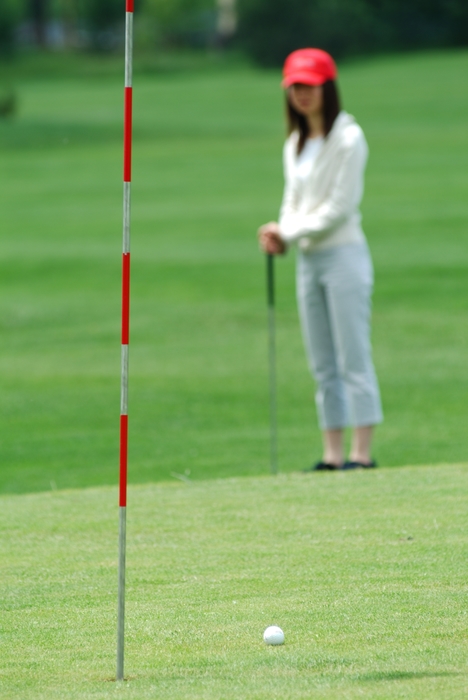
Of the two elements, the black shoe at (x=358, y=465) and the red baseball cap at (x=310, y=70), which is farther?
the black shoe at (x=358, y=465)

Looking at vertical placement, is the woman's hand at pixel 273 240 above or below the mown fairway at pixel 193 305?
above

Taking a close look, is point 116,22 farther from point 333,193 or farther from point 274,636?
point 274,636

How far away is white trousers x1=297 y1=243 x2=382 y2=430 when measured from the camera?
24.6ft

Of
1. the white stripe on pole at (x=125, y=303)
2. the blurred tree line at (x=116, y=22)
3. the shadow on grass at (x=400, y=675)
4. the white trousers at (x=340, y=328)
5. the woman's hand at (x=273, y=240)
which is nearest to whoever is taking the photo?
the shadow on grass at (x=400, y=675)

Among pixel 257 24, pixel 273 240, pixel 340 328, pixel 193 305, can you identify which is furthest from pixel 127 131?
pixel 257 24

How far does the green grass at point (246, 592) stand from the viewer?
3.71 meters

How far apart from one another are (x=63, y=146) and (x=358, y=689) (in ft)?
118

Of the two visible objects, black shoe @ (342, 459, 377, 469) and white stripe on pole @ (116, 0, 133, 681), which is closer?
white stripe on pole @ (116, 0, 133, 681)

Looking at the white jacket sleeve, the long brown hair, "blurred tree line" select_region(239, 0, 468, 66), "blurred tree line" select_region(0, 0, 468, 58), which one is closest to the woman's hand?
the white jacket sleeve

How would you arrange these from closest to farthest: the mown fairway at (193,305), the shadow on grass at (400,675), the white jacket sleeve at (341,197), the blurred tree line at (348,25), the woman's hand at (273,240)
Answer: the shadow on grass at (400,675) < the white jacket sleeve at (341,197) < the woman's hand at (273,240) < the mown fairway at (193,305) < the blurred tree line at (348,25)

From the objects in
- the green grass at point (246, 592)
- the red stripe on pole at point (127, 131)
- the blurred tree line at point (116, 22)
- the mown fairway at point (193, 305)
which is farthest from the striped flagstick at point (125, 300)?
the blurred tree line at point (116, 22)

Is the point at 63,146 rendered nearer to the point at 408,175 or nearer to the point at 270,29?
the point at 408,175

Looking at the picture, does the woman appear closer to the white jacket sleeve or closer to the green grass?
the white jacket sleeve

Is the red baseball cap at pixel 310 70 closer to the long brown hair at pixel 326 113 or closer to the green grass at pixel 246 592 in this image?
the long brown hair at pixel 326 113
